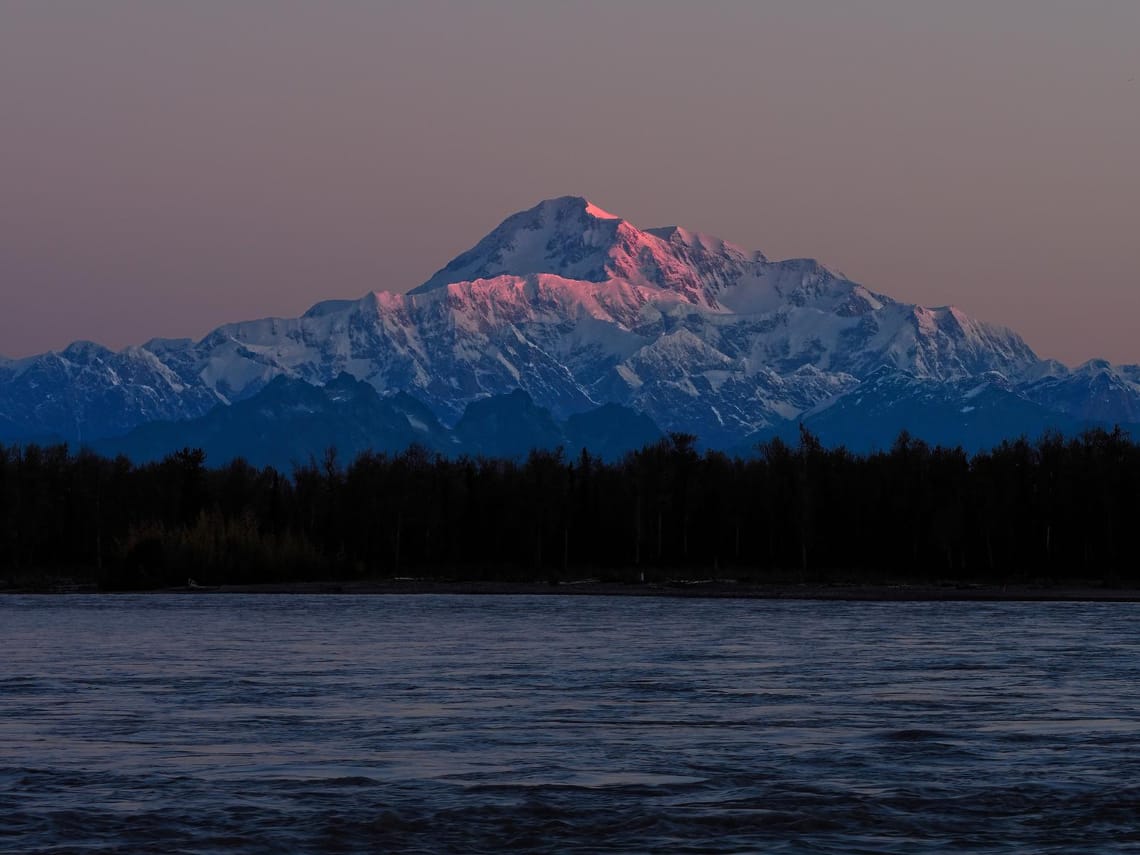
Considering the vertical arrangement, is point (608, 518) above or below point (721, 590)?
above

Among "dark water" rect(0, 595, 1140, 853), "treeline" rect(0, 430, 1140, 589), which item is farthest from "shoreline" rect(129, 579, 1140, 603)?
"dark water" rect(0, 595, 1140, 853)

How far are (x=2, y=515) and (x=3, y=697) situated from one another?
133 meters

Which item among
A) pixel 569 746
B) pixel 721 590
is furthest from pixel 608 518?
pixel 569 746

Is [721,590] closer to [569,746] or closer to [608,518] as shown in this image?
[608,518]

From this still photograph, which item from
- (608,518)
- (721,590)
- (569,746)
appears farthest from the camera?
(608,518)

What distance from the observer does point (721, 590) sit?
140125 mm

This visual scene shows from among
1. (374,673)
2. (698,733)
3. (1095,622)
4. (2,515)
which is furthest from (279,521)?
(698,733)

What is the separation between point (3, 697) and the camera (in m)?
46.9

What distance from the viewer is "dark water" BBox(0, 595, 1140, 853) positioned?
90.9ft

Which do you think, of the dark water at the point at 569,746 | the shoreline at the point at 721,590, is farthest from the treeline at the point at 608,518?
the dark water at the point at 569,746

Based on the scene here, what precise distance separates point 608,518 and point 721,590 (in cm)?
4046

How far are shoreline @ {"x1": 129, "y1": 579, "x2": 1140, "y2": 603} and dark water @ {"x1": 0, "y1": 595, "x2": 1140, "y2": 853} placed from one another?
54626 mm

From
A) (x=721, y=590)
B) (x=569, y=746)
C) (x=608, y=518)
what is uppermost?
(x=608, y=518)

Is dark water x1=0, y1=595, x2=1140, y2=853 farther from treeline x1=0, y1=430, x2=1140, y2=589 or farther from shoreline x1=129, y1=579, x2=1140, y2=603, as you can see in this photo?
treeline x1=0, y1=430, x2=1140, y2=589
